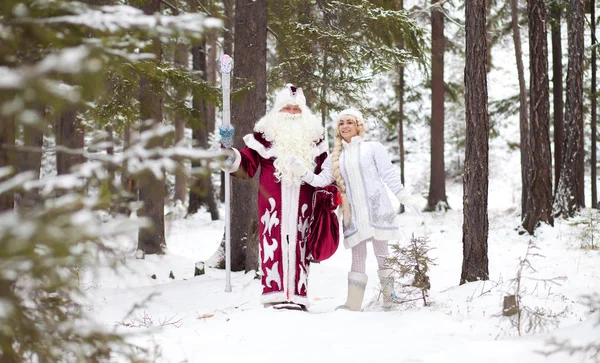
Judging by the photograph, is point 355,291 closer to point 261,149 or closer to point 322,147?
point 322,147

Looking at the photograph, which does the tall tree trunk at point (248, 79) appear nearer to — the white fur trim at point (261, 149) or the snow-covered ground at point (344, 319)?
the snow-covered ground at point (344, 319)

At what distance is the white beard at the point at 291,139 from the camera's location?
5895 mm

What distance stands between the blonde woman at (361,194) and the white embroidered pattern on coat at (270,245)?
0.51 metres

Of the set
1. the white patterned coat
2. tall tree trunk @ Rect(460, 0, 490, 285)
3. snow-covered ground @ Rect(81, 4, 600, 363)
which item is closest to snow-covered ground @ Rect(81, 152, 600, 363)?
snow-covered ground @ Rect(81, 4, 600, 363)

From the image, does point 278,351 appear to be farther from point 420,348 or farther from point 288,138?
point 288,138

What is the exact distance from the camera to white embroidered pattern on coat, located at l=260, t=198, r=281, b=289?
5871 mm

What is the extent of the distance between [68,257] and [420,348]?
2664 mm

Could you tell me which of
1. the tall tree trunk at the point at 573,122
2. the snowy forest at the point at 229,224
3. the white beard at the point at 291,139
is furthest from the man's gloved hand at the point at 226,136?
the tall tree trunk at the point at 573,122

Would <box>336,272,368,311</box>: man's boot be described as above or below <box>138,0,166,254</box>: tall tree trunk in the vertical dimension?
below

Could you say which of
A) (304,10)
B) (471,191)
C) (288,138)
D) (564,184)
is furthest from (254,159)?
(564,184)

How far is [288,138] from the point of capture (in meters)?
5.94

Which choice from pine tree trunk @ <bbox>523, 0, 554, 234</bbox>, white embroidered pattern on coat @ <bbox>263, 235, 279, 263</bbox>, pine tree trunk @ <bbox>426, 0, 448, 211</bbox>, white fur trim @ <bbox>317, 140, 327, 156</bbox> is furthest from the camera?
pine tree trunk @ <bbox>426, 0, 448, 211</bbox>

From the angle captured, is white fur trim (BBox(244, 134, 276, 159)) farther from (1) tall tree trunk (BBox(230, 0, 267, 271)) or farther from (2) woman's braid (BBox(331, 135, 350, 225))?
(1) tall tree trunk (BBox(230, 0, 267, 271))

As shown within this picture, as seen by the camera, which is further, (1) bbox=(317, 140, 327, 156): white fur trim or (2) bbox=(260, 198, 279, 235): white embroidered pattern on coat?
(1) bbox=(317, 140, 327, 156): white fur trim
